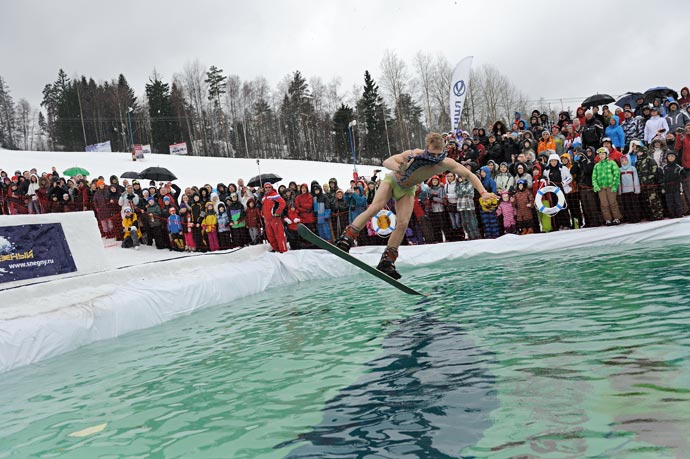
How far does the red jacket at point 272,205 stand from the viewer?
12125mm

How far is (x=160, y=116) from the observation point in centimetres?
6166

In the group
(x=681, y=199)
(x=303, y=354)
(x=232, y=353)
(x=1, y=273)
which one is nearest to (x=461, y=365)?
(x=303, y=354)

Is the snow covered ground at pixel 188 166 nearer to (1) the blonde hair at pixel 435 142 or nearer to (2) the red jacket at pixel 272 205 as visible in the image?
(2) the red jacket at pixel 272 205

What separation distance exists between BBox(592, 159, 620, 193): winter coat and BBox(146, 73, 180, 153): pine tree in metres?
58.2

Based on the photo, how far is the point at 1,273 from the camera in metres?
8.05

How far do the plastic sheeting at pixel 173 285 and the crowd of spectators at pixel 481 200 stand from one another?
2.27 ft

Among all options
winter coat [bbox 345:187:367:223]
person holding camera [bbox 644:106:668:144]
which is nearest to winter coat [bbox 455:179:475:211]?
winter coat [bbox 345:187:367:223]

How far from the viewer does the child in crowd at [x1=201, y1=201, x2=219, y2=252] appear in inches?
529

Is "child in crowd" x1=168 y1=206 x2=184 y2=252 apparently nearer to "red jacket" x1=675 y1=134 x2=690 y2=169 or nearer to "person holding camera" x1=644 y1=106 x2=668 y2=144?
"person holding camera" x1=644 y1=106 x2=668 y2=144

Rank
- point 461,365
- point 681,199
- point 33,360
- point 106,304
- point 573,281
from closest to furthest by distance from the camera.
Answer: point 461,365 < point 33,360 < point 573,281 < point 106,304 < point 681,199

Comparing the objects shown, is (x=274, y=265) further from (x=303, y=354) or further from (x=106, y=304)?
(x=303, y=354)

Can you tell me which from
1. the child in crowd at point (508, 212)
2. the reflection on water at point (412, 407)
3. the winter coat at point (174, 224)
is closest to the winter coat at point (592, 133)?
the child in crowd at point (508, 212)

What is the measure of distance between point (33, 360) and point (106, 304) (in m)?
1.40

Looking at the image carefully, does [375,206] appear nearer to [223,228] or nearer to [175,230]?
[223,228]
